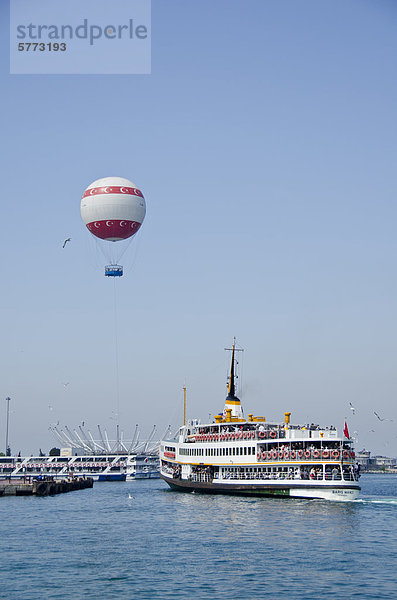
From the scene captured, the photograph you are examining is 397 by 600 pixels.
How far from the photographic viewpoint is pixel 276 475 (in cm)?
6675

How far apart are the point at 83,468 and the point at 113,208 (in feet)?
315

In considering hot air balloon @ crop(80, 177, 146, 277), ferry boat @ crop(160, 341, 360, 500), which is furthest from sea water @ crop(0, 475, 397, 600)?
hot air balloon @ crop(80, 177, 146, 277)

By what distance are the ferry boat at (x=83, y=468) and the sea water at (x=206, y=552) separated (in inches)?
3399

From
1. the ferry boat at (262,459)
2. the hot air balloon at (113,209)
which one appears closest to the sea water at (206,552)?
the ferry boat at (262,459)

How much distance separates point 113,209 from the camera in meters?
66.3

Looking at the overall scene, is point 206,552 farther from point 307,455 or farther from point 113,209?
point 113,209

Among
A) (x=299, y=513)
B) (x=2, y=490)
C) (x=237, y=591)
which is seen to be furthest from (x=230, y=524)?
(x=2, y=490)

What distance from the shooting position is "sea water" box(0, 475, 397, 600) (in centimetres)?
3056

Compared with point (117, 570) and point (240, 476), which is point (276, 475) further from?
point (117, 570)

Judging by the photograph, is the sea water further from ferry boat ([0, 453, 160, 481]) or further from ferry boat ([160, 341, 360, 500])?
ferry boat ([0, 453, 160, 481])

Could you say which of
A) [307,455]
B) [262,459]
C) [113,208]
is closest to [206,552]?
[307,455]

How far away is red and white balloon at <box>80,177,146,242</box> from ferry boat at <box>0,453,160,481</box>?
86662 millimetres

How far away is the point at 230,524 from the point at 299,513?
22.5 feet

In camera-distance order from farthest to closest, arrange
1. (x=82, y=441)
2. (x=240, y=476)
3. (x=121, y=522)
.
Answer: (x=82, y=441) → (x=240, y=476) → (x=121, y=522)
